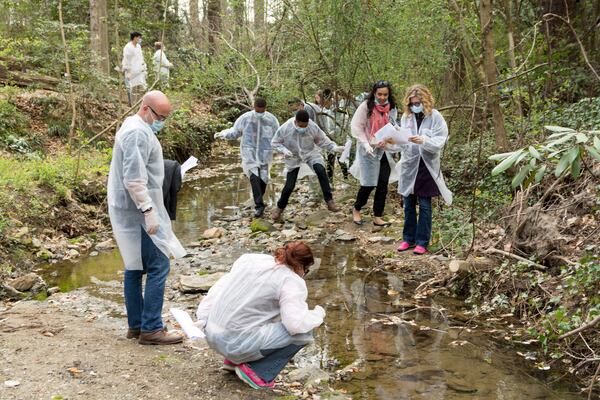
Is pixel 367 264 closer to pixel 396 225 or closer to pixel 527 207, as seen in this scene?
pixel 396 225

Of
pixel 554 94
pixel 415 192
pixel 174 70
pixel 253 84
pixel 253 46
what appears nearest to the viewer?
pixel 415 192

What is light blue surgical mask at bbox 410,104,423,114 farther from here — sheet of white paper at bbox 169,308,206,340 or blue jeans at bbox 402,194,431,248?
sheet of white paper at bbox 169,308,206,340

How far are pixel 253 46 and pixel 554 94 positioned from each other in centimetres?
799

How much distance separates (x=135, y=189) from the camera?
4102 millimetres

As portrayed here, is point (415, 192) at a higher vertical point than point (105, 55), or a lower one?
lower

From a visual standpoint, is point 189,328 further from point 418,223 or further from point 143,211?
point 418,223

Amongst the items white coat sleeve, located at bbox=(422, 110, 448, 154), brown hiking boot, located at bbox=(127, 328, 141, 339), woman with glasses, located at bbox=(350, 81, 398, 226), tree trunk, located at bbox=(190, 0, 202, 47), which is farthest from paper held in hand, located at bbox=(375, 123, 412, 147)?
tree trunk, located at bbox=(190, 0, 202, 47)

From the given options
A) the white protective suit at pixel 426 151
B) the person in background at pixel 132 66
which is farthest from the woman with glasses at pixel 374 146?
the person in background at pixel 132 66

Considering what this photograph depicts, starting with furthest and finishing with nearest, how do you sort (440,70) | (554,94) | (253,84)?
(253,84) → (440,70) → (554,94)

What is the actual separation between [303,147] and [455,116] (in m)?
2.48

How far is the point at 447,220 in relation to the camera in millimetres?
7238

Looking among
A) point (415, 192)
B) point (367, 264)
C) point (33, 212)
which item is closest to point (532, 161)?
point (415, 192)

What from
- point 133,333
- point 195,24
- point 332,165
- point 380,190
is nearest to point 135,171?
point 133,333

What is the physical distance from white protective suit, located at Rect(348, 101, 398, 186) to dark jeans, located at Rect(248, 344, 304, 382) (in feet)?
13.6
